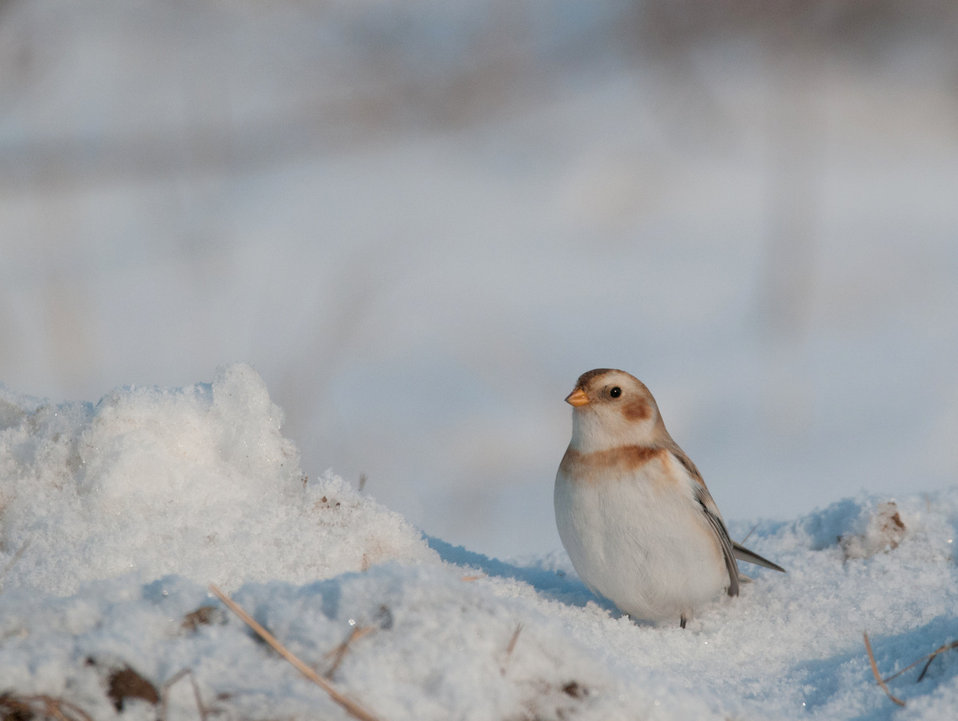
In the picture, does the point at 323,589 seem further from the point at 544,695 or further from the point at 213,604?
the point at 544,695

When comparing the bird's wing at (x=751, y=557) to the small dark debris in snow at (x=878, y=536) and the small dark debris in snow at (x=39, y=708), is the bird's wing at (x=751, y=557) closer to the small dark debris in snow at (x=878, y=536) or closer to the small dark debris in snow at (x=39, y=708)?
the small dark debris in snow at (x=878, y=536)

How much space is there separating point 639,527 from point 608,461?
24 cm

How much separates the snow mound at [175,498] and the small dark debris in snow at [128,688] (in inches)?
36.9

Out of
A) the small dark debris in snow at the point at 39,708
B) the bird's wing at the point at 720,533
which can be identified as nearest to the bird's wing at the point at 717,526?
the bird's wing at the point at 720,533

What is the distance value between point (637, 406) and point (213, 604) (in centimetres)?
201

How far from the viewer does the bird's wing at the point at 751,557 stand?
10.9ft

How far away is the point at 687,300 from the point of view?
28.6 ft

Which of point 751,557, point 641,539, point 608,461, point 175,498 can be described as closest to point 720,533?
point 751,557

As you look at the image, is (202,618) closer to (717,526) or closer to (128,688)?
(128,688)

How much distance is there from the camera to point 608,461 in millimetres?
3230

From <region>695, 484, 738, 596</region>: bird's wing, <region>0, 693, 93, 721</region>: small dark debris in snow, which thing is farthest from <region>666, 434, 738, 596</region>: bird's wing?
<region>0, 693, 93, 721</region>: small dark debris in snow

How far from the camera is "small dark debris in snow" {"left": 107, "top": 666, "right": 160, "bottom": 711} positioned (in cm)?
151

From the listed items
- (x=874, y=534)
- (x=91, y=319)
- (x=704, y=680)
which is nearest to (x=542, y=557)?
(x=874, y=534)

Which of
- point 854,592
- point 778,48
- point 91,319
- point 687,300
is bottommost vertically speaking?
point 854,592
